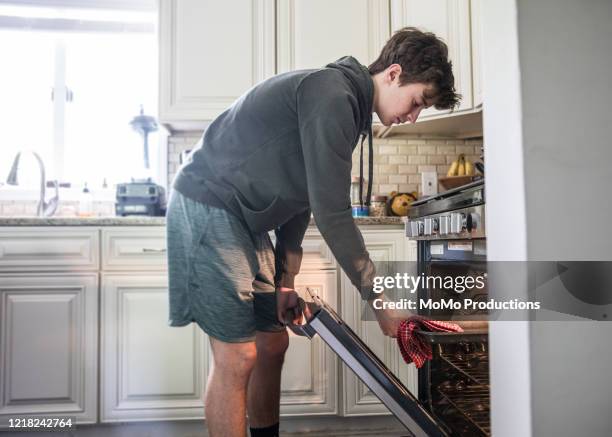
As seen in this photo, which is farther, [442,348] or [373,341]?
[373,341]

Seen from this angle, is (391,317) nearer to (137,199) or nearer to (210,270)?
(210,270)

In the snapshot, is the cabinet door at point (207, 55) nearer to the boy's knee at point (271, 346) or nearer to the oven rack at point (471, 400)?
the boy's knee at point (271, 346)

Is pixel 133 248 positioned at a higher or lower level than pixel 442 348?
higher

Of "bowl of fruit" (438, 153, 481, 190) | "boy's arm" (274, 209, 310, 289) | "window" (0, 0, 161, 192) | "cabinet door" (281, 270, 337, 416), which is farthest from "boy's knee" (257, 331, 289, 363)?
"window" (0, 0, 161, 192)

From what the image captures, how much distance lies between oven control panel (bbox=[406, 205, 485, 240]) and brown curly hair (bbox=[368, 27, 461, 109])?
0.27 metres

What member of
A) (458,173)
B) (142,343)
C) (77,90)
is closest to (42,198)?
(77,90)

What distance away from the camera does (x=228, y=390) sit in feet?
3.27

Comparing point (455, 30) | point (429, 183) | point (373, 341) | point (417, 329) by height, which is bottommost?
point (373, 341)

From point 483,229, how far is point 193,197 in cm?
66

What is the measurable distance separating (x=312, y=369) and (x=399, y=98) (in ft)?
3.79

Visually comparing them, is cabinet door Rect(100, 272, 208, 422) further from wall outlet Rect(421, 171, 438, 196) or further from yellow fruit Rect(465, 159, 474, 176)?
yellow fruit Rect(465, 159, 474, 176)

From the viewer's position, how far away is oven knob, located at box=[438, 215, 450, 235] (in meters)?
1.17

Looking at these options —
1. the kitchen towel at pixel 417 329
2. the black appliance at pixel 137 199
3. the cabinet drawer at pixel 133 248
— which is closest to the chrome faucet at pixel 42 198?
the black appliance at pixel 137 199

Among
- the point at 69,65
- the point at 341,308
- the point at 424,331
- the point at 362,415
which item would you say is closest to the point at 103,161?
the point at 69,65
